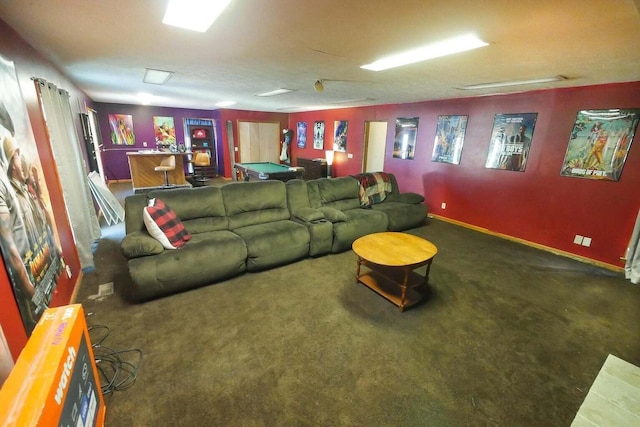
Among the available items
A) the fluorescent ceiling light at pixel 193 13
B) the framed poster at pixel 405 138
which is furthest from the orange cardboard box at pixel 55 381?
the framed poster at pixel 405 138

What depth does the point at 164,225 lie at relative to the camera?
265cm

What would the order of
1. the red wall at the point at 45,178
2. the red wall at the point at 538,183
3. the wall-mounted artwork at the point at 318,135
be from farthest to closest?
the wall-mounted artwork at the point at 318,135 → the red wall at the point at 538,183 → the red wall at the point at 45,178

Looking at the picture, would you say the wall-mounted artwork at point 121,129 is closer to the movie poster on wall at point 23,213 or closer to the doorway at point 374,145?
the doorway at point 374,145

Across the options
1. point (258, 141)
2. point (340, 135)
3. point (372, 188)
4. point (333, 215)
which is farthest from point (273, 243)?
point (258, 141)

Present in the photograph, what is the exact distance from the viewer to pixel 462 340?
214 centimetres

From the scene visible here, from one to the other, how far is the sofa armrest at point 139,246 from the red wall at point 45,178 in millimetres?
508

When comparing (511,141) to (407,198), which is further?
(407,198)

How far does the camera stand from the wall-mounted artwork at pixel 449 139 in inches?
189

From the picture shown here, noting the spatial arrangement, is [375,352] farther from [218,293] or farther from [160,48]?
[160,48]

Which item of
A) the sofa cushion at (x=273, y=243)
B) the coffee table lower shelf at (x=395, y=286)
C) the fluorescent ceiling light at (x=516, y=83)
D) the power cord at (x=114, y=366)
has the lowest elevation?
the power cord at (x=114, y=366)

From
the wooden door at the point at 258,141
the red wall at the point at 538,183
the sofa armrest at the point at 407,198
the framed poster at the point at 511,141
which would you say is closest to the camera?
the red wall at the point at 538,183

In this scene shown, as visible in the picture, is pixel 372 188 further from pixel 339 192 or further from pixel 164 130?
pixel 164 130

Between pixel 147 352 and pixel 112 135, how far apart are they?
Answer: 27.6 ft

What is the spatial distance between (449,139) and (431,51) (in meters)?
3.14
